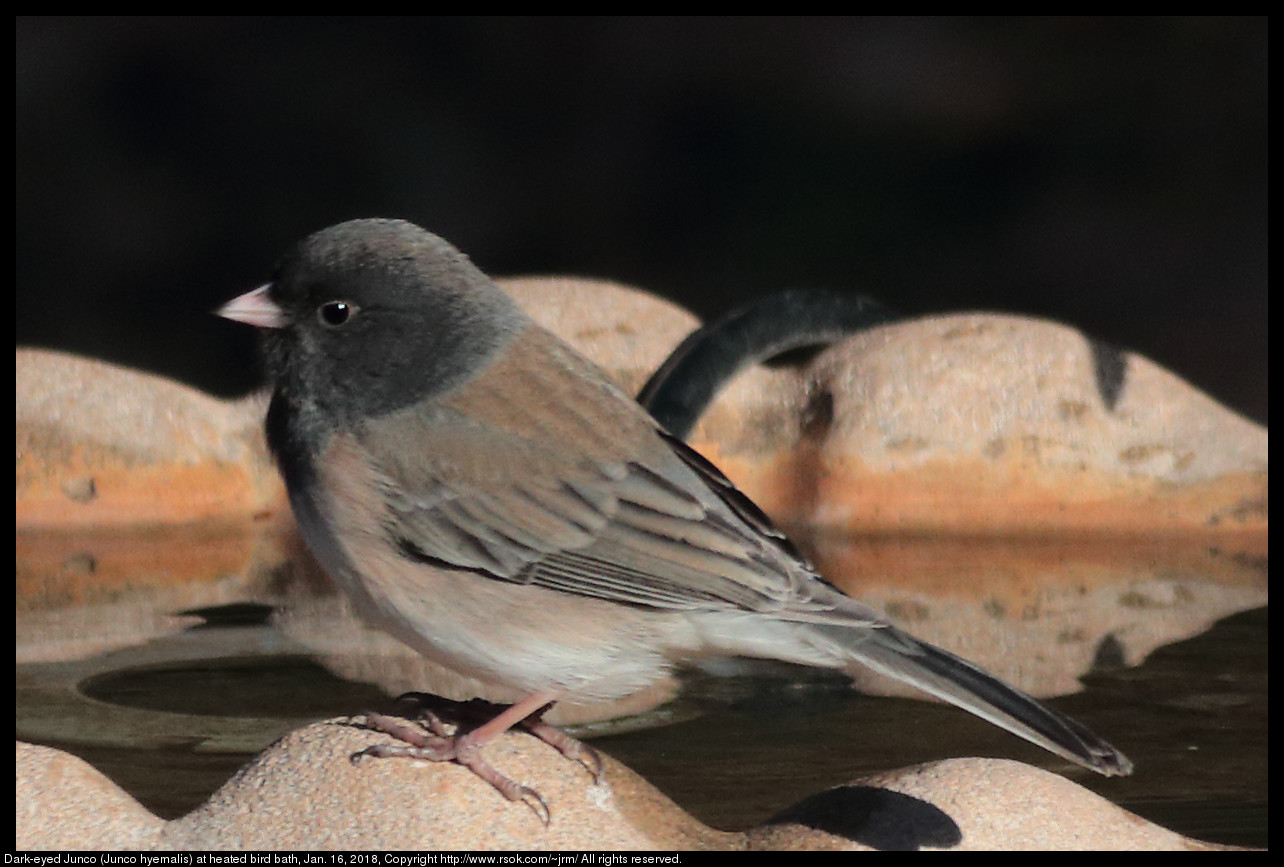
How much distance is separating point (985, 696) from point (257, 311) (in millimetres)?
1374

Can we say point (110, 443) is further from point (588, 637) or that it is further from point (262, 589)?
point (588, 637)

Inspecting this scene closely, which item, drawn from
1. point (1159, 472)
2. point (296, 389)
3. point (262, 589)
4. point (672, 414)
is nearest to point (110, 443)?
point (262, 589)

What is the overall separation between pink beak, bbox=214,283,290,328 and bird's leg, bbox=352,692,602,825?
69cm

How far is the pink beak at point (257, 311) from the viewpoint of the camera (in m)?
3.12

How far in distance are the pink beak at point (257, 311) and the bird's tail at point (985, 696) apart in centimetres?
114

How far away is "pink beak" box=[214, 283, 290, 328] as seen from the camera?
3.12m

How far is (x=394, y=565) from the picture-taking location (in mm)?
2955

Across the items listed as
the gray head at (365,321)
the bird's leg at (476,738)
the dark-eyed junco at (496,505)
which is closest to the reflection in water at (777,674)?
the bird's leg at (476,738)

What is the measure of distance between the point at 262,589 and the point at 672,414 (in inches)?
46.2

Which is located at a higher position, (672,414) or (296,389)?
(672,414)

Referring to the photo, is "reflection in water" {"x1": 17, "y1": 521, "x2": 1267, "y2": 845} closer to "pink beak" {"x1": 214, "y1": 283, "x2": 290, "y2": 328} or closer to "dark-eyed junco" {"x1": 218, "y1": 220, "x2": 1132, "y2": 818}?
"dark-eyed junco" {"x1": 218, "y1": 220, "x2": 1132, "y2": 818}

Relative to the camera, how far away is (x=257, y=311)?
123 inches

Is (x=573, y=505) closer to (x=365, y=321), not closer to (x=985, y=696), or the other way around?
(x=365, y=321)

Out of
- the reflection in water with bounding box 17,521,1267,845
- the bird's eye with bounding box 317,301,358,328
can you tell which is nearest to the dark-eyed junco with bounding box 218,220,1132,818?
the bird's eye with bounding box 317,301,358,328
